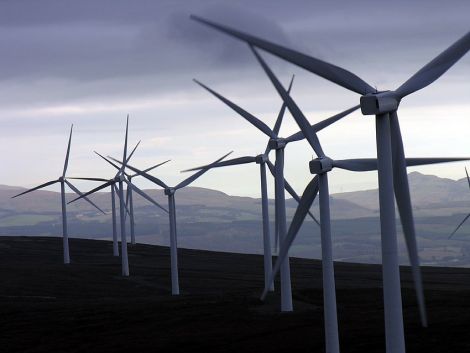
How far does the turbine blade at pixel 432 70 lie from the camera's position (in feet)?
123

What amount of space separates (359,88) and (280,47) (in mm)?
3767

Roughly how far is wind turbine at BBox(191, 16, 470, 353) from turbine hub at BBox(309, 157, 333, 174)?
10.7 m

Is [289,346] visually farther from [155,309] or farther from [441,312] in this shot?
[155,309]

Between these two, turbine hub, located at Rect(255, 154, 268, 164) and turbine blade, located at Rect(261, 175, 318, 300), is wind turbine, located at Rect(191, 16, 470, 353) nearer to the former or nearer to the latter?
turbine blade, located at Rect(261, 175, 318, 300)

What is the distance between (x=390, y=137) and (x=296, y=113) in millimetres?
9054

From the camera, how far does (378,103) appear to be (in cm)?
3841

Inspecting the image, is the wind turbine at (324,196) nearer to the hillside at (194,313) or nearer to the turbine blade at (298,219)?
the turbine blade at (298,219)


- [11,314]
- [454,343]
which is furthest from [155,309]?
[454,343]

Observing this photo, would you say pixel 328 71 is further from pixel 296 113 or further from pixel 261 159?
pixel 261 159

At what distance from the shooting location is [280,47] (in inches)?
1515

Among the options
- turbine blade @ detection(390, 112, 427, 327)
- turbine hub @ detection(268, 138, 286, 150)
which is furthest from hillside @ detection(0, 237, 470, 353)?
turbine blade @ detection(390, 112, 427, 327)

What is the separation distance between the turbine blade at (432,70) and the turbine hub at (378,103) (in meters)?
0.49

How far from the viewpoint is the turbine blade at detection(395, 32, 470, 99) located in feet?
123

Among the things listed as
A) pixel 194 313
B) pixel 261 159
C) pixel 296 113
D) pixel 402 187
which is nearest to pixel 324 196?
pixel 296 113
